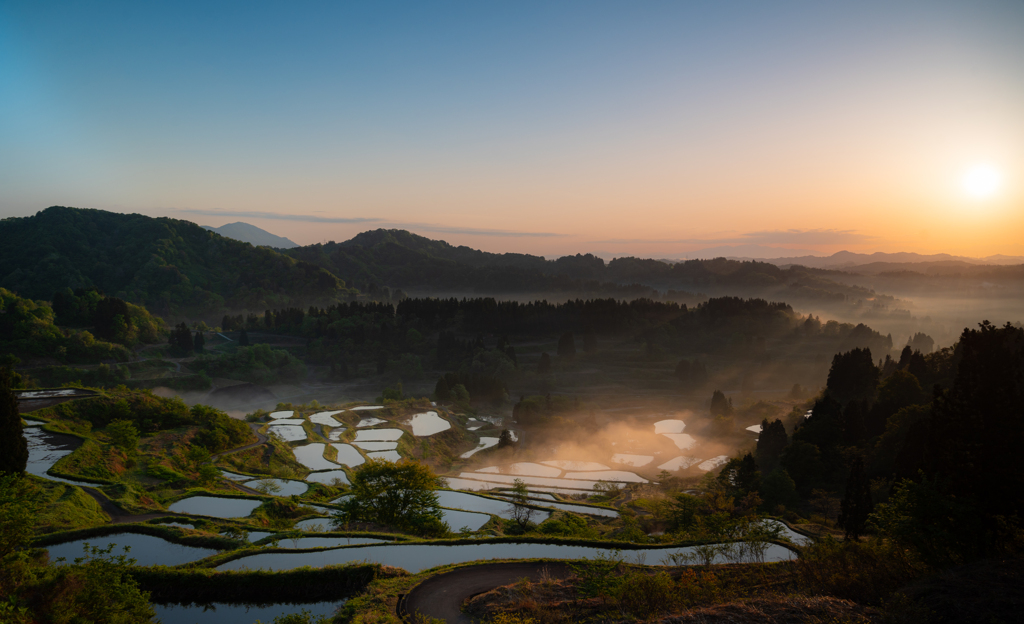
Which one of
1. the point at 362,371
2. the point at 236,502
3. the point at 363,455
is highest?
the point at 236,502

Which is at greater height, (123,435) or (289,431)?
(123,435)

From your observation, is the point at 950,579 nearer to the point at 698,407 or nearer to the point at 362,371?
the point at 698,407

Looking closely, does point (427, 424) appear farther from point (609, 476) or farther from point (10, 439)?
point (10, 439)

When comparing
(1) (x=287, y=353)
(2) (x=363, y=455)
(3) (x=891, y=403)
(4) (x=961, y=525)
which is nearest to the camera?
(4) (x=961, y=525)

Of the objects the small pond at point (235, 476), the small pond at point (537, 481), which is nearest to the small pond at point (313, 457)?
the small pond at point (235, 476)

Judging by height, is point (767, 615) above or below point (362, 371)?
above

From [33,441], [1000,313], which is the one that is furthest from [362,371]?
[1000,313]

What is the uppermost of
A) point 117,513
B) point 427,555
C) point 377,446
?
point 427,555

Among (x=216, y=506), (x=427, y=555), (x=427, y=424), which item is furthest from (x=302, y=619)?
(x=427, y=424)
